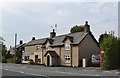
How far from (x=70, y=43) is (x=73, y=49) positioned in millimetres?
1411

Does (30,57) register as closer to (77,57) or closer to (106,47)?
(77,57)

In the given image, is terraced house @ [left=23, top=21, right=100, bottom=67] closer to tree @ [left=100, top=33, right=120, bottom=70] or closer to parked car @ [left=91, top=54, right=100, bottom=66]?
parked car @ [left=91, top=54, right=100, bottom=66]

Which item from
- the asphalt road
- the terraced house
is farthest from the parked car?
the asphalt road

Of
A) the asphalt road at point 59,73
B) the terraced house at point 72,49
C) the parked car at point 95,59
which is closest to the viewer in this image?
the asphalt road at point 59,73

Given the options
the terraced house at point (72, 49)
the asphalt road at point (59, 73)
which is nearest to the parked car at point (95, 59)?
the terraced house at point (72, 49)

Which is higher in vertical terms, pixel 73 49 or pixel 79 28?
pixel 79 28

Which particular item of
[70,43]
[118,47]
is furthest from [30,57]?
[118,47]

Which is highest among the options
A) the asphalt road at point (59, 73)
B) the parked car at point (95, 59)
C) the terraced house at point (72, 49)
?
the terraced house at point (72, 49)

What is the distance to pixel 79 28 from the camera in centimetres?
8838

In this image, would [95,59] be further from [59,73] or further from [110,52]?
[59,73]

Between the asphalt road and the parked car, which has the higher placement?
the parked car

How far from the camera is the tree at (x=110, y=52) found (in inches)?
1683

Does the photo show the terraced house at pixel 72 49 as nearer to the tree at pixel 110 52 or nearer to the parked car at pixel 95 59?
the parked car at pixel 95 59

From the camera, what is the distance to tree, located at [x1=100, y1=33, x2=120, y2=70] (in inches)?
1683
